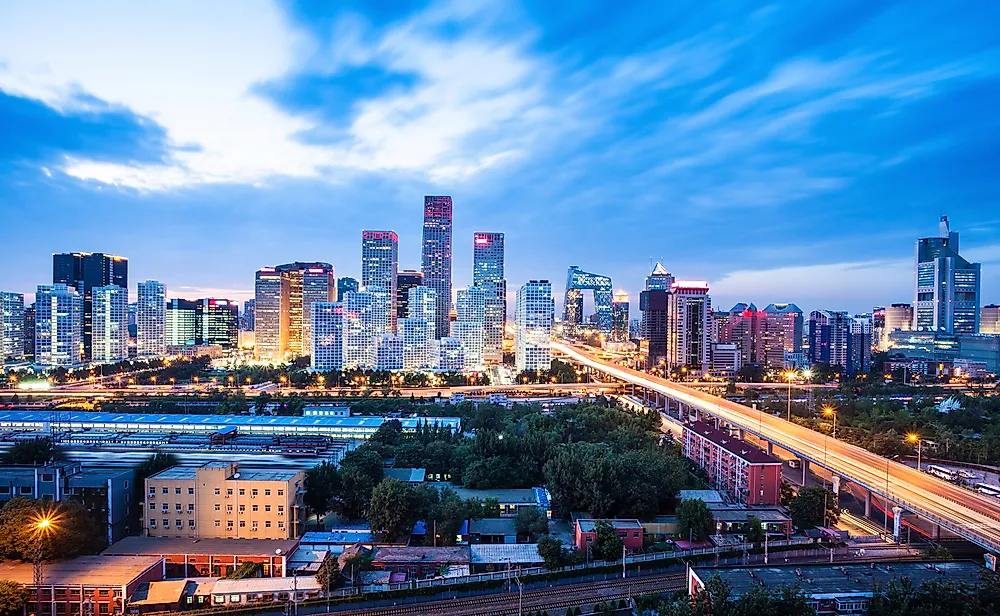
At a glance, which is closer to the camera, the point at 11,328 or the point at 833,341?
the point at 833,341

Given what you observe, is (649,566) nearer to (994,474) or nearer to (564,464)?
(564,464)

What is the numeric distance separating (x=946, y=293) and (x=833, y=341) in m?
25.5

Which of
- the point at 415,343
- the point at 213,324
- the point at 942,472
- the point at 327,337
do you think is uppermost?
the point at 327,337

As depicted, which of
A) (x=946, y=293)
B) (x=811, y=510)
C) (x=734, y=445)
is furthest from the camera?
(x=946, y=293)

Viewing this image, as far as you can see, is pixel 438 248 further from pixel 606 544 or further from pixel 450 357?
pixel 606 544

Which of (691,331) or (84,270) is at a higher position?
(84,270)

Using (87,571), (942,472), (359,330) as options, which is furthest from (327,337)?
(942,472)

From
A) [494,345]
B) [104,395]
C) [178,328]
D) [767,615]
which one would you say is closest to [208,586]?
[767,615]

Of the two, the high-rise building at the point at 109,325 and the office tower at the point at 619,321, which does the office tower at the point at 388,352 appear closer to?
the high-rise building at the point at 109,325

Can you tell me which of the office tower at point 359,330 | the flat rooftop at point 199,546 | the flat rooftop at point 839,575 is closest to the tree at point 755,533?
the flat rooftop at point 839,575

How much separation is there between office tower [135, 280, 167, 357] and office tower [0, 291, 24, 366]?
9230 mm

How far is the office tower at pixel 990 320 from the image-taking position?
68.1 m

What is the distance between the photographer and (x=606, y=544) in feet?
39.8

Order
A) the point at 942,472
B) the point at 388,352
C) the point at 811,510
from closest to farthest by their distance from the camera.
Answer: the point at 811,510, the point at 942,472, the point at 388,352
